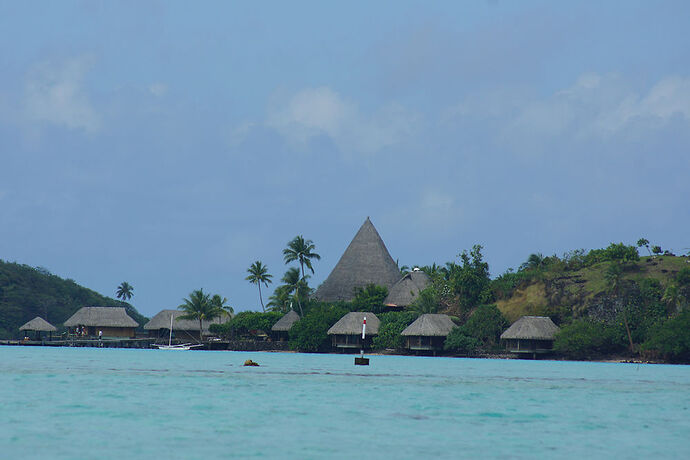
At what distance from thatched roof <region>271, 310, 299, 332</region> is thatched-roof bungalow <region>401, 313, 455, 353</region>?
11555mm

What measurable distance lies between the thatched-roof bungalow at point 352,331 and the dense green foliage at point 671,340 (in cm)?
2051

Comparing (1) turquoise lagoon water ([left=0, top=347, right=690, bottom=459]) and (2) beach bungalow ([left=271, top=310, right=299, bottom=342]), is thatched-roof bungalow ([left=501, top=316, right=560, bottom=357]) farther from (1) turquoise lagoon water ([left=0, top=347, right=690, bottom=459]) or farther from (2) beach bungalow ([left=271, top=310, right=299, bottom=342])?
(1) turquoise lagoon water ([left=0, top=347, right=690, bottom=459])

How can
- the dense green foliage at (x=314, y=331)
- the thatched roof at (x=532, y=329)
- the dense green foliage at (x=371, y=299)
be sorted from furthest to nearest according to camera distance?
the dense green foliage at (x=371, y=299)
the dense green foliage at (x=314, y=331)
the thatched roof at (x=532, y=329)

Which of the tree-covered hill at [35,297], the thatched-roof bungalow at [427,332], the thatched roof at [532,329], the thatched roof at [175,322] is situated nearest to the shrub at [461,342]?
the thatched-roof bungalow at [427,332]

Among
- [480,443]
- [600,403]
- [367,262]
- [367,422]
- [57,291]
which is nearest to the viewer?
[480,443]

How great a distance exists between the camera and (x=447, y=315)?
224 ft

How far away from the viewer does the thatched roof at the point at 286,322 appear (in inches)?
2906

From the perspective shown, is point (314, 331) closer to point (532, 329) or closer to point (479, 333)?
point (479, 333)

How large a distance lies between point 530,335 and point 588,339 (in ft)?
12.8

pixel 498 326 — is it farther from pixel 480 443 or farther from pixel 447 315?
pixel 480 443

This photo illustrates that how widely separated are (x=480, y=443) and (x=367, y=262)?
67745 millimetres

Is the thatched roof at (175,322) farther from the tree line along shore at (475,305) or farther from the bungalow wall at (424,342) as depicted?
the bungalow wall at (424,342)

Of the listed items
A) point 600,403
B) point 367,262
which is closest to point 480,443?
point 600,403

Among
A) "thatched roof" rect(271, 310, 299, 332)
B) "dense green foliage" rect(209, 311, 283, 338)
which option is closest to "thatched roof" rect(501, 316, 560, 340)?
"thatched roof" rect(271, 310, 299, 332)
